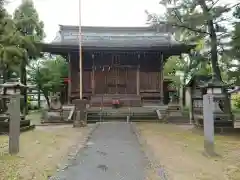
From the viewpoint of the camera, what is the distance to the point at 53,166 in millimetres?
7406

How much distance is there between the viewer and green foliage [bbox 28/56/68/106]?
29766 millimetres

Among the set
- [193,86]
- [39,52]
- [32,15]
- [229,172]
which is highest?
[32,15]

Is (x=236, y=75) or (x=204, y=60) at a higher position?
(x=204, y=60)

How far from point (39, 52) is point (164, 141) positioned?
55.2ft

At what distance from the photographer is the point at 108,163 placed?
7.61 meters

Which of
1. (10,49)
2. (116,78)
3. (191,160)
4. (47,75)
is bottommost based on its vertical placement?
(191,160)

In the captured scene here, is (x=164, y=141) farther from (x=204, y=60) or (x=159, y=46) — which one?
(x=159, y=46)

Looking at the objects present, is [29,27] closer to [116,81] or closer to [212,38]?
[116,81]

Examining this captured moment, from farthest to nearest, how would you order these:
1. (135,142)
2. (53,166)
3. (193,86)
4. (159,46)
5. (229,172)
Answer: (159,46) < (193,86) < (135,142) < (53,166) < (229,172)

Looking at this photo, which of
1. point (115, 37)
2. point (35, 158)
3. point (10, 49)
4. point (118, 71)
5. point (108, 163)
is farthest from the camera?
point (115, 37)

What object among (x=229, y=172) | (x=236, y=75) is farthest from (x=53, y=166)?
(x=236, y=75)

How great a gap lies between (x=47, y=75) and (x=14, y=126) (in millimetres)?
21386

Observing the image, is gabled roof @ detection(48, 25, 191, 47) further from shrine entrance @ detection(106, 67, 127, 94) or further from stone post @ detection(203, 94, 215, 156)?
stone post @ detection(203, 94, 215, 156)

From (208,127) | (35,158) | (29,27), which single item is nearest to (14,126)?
(35,158)
